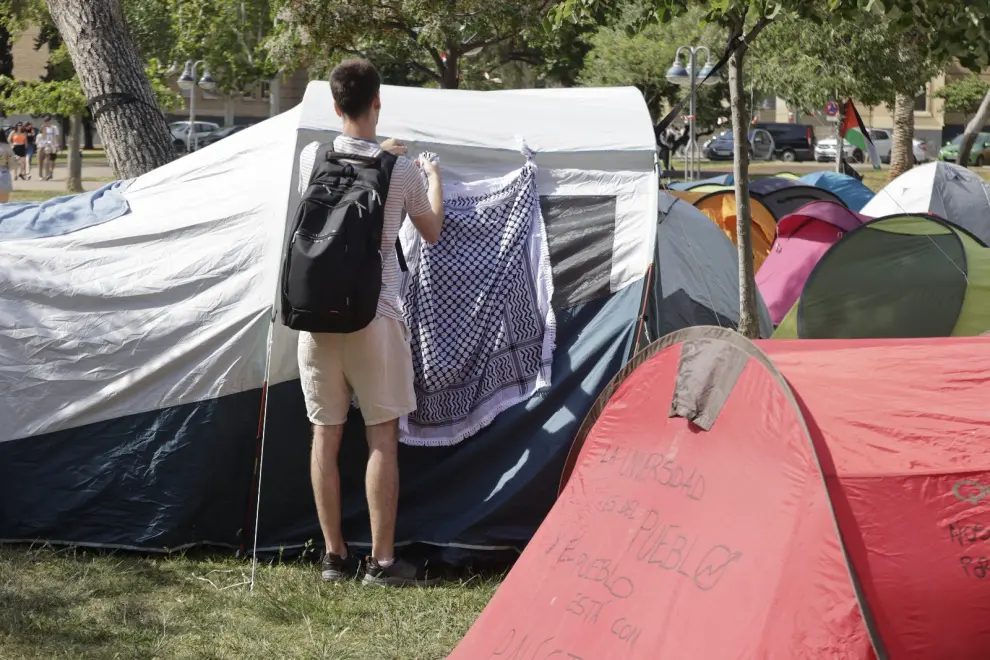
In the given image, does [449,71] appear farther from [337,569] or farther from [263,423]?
[337,569]

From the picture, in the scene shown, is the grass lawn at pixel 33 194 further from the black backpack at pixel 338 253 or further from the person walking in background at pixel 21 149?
the black backpack at pixel 338 253

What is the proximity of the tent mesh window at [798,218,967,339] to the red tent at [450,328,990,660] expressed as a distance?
12.8 ft

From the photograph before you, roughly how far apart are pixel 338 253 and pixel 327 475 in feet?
2.83

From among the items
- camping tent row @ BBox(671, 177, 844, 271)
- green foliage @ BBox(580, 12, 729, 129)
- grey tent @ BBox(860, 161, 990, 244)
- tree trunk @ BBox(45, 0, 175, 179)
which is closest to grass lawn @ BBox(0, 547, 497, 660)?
tree trunk @ BBox(45, 0, 175, 179)

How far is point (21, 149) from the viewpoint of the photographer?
104ft

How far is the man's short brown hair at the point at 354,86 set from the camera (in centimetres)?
413

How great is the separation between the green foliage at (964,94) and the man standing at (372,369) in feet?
127

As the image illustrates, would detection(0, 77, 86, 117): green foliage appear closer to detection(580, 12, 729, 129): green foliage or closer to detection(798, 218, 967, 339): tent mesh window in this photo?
detection(798, 218, 967, 339): tent mesh window

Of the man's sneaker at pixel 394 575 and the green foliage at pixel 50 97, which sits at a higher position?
the green foliage at pixel 50 97

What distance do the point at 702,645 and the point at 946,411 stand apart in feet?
2.89

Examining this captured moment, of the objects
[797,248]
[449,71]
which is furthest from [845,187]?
[449,71]

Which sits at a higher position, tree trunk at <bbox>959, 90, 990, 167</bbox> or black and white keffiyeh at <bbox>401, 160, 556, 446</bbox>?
tree trunk at <bbox>959, 90, 990, 167</bbox>

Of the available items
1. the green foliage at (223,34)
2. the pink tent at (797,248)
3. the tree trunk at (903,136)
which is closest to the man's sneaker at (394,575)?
the pink tent at (797,248)

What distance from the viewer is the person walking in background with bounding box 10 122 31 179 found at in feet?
104
